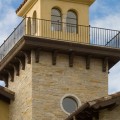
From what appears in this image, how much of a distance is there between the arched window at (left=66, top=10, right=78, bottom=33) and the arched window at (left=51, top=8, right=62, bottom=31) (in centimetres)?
43

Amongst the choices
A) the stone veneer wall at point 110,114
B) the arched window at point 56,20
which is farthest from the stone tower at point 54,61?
the stone veneer wall at point 110,114

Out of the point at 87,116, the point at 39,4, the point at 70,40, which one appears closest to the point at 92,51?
the point at 70,40

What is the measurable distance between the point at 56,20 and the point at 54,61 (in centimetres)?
237

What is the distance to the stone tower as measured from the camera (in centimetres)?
3388

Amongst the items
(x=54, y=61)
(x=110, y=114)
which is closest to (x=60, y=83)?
(x=54, y=61)

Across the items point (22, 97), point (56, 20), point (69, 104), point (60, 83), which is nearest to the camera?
point (69, 104)

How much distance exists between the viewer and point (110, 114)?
27.7 metres

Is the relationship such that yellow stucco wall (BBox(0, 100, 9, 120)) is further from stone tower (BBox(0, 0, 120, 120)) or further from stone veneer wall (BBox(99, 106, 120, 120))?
stone veneer wall (BBox(99, 106, 120, 120))

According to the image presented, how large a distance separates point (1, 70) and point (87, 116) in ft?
32.3

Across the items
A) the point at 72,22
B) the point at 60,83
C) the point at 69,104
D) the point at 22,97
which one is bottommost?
the point at 69,104

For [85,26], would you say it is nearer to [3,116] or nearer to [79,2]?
[79,2]

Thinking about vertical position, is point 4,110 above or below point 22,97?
below

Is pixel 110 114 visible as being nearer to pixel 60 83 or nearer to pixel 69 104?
pixel 69 104

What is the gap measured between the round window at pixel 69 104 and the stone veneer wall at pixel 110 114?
6.32 m
